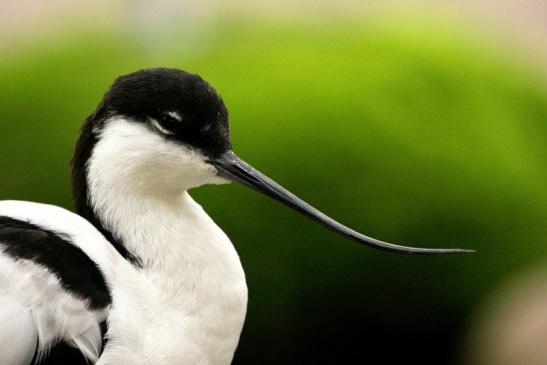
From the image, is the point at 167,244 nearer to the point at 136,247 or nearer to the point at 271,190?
the point at 136,247

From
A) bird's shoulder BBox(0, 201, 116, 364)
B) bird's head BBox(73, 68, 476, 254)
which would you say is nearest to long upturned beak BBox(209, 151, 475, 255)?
bird's head BBox(73, 68, 476, 254)

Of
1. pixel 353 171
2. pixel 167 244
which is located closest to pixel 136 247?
pixel 167 244

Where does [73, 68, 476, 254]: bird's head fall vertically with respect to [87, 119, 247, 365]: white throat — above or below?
above

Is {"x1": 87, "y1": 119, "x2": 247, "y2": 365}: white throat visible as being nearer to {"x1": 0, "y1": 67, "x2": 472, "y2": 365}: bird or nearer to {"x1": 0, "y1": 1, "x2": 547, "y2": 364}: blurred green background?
{"x1": 0, "y1": 67, "x2": 472, "y2": 365}: bird

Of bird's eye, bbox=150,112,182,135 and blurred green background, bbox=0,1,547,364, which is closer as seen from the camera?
bird's eye, bbox=150,112,182,135

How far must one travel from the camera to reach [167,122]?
4.45 ft

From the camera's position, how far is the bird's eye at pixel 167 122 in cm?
135

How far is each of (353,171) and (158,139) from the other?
0.72m

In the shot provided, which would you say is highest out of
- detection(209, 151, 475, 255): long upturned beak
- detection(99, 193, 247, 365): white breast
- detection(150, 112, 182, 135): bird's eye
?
detection(150, 112, 182, 135): bird's eye

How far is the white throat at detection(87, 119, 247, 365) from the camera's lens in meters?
1.36

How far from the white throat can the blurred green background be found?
0.56 meters

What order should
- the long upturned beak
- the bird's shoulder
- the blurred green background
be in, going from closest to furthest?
the bird's shoulder
the long upturned beak
the blurred green background

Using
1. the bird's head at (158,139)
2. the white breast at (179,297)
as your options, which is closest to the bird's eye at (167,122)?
the bird's head at (158,139)

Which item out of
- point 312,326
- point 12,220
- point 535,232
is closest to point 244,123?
point 312,326
